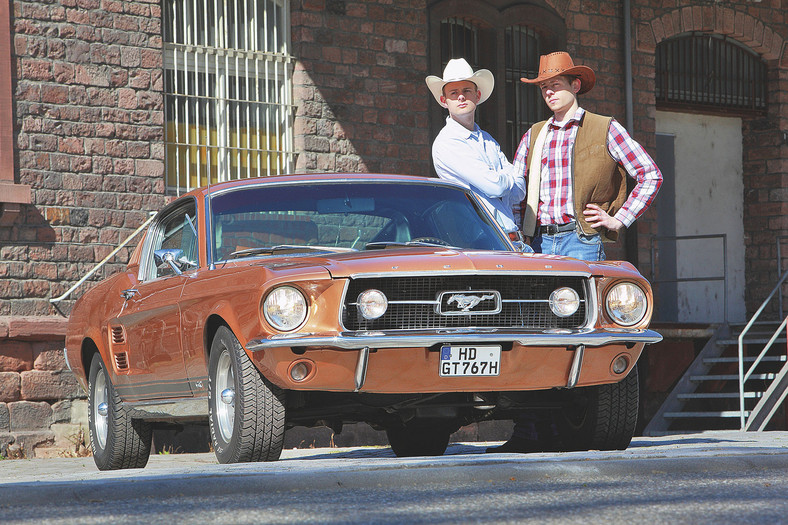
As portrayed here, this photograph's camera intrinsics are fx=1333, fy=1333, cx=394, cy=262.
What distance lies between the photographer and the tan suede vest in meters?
7.67

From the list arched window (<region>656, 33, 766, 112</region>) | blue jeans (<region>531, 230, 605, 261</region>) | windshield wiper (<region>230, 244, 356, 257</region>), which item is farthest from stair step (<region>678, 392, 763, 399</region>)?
windshield wiper (<region>230, 244, 356, 257</region>)

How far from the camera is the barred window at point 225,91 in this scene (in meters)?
12.7

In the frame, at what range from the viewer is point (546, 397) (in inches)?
255

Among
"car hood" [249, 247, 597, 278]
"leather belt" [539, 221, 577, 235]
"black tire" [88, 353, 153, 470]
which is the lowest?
"black tire" [88, 353, 153, 470]

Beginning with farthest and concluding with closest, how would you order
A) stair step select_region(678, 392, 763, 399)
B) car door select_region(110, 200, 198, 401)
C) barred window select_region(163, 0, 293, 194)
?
1. stair step select_region(678, 392, 763, 399)
2. barred window select_region(163, 0, 293, 194)
3. car door select_region(110, 200, 198, 401)

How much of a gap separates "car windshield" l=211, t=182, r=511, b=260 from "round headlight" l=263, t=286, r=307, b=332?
84 cm

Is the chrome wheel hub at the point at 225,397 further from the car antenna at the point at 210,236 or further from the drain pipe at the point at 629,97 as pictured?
the drain pipe at the point at 629,97

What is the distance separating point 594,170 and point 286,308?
2.68 meters

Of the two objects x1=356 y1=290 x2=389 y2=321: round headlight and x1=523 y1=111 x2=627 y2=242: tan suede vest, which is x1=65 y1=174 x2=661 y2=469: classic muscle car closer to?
x1=356 y1=290 x2=389 y2=321: round headlight

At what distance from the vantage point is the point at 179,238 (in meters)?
7.28

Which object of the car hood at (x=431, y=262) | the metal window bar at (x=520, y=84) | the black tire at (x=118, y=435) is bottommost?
the black tire at (x=118, y=435)

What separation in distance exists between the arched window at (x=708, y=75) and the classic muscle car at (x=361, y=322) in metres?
9.45

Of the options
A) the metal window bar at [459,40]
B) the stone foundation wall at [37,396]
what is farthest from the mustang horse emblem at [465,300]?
the metal window bar at [459,40]

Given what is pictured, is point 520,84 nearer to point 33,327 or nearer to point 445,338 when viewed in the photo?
point 33,327
